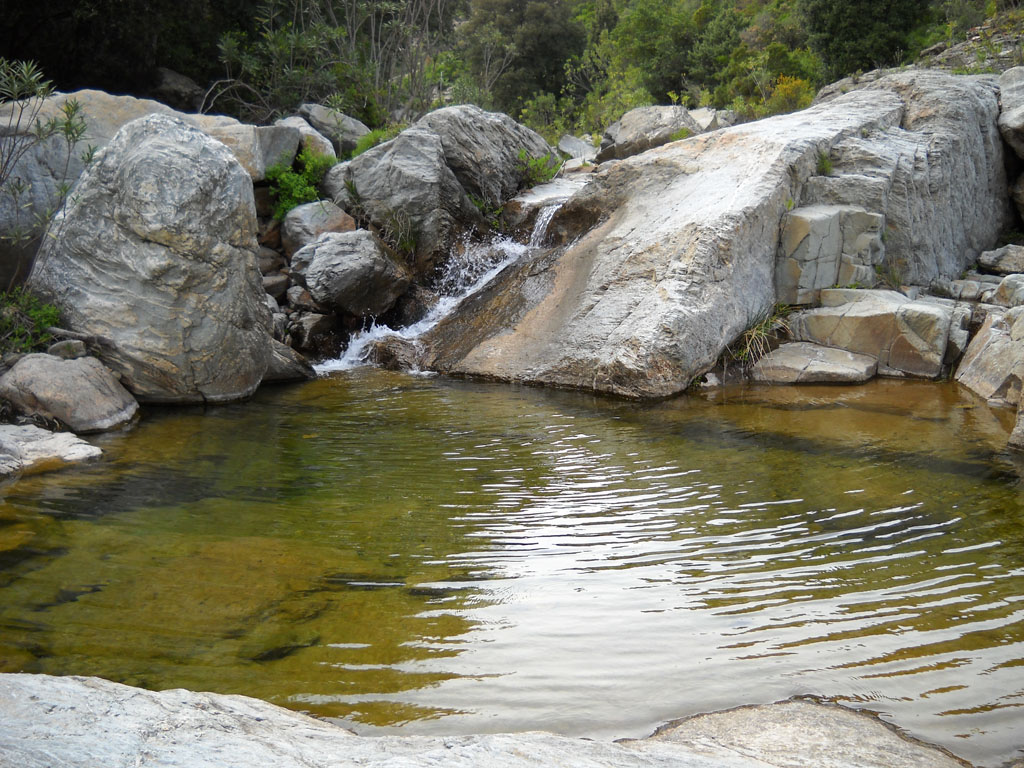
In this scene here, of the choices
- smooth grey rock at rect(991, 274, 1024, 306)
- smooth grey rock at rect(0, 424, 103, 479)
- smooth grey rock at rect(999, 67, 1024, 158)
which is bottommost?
smooth grey rock at rect(0, 424, 103, 479)

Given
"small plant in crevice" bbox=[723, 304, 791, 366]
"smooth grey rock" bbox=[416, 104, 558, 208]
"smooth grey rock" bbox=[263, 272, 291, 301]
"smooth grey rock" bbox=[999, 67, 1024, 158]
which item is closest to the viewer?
"small plant in crevice" bbox=[723, 304, 791, 366]

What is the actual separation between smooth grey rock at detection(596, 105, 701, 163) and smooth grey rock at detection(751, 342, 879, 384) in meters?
8.19

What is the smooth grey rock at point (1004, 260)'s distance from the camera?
423 inches

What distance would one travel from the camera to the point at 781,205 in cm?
936

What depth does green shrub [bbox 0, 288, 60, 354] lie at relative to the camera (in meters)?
7.31

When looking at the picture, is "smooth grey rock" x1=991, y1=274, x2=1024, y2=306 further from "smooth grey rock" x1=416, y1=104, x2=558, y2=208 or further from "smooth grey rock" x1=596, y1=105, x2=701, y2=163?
"smooth grey rock" x1=596, y1=105, x2=701, y2=163

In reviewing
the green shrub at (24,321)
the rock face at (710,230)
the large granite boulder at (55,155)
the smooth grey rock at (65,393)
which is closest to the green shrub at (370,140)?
the large granite boulder at (55,155)

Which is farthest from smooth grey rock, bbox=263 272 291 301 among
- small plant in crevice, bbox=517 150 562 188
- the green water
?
small plant in crevice, bbox=517 150 562 188

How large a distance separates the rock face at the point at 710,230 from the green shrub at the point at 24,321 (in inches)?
157

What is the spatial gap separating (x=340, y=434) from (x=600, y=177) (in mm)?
5680

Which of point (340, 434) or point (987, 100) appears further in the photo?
point (987, 100)

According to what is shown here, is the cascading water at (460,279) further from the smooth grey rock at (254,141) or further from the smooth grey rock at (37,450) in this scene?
the smooth grey rock at (37,450)

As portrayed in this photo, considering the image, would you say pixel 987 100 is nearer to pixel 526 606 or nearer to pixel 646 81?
pixel 526 606

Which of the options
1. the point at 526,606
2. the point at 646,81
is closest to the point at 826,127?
the point at 526,606
